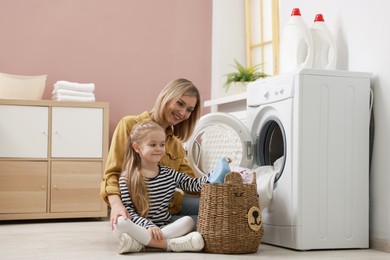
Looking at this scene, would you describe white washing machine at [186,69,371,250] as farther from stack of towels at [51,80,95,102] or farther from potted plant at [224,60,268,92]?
stack of towels at [51,80,95,102]

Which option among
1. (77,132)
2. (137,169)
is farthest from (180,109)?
(77,132)

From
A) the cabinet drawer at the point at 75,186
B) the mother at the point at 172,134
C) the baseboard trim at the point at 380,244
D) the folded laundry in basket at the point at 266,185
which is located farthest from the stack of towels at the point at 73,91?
the baseboard trim at the point at 380,244

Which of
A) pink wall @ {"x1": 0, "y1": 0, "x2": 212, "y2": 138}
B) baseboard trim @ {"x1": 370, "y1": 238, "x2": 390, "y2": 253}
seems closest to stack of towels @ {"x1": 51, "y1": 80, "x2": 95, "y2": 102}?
pink wall @ {"x1": 0, "y1": 0, "x2": 212, "y2": 138}

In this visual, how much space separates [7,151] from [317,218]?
2.15 meters

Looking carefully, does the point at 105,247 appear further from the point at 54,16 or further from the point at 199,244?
the point at 54,16

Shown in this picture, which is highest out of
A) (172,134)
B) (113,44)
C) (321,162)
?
(113,44)

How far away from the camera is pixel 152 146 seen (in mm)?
2754

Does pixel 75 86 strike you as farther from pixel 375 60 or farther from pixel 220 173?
pixel 375 60

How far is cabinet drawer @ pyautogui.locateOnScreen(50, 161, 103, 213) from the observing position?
162 inches

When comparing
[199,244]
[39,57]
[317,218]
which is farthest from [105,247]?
[39,57]

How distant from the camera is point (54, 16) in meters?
4.52

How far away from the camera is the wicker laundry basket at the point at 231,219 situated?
101 inches

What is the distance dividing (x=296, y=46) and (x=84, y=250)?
1397mm

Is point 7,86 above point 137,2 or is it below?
below
